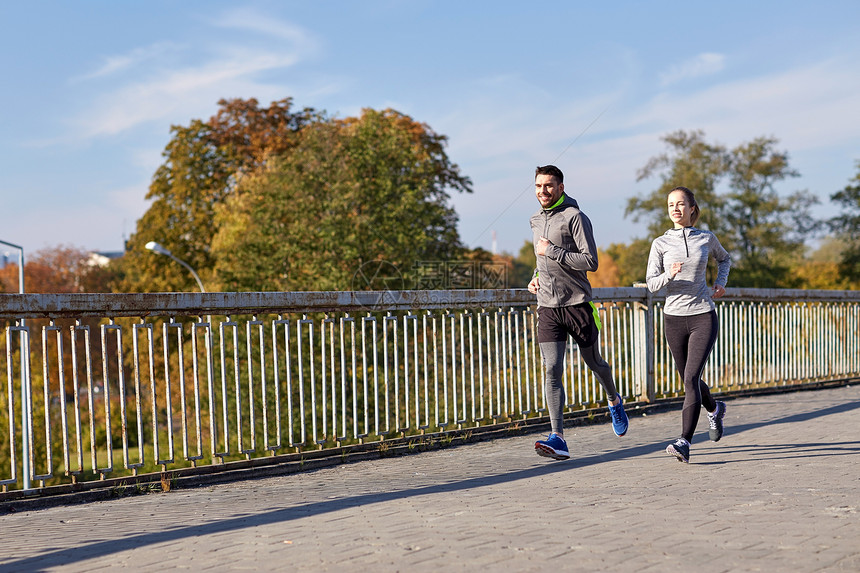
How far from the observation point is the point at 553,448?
6750mm

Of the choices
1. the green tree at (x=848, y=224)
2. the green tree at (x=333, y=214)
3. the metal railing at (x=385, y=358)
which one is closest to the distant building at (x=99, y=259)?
the green tree at (x=333, y=214)

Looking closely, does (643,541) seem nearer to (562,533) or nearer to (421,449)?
(562,533)

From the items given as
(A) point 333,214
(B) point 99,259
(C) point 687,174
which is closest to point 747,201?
(C) point 687,174

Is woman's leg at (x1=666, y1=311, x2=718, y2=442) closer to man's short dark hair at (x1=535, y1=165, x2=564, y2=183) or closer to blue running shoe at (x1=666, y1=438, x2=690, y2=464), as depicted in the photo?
blue running shoe at (x1=666, y1=438, x2=690, y2=464)

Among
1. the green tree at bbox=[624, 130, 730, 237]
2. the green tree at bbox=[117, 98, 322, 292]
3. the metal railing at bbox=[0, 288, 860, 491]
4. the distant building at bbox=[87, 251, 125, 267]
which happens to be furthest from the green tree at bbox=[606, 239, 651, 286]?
the metal railing at bbox=[0, 288, 860, 491]

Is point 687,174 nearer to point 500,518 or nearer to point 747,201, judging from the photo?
point 747,201

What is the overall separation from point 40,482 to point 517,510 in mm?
3018

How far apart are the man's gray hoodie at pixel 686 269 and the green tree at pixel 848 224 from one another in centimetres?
5275

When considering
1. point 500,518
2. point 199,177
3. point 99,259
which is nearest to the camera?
point 500,518

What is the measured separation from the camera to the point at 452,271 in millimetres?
33031

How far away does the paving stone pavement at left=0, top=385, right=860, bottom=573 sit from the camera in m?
3.95

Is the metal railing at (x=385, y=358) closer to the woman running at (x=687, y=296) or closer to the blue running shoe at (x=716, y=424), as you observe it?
the woman running at (x=687, y=296)

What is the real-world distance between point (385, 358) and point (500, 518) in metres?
3.08

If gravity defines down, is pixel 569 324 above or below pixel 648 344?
above
